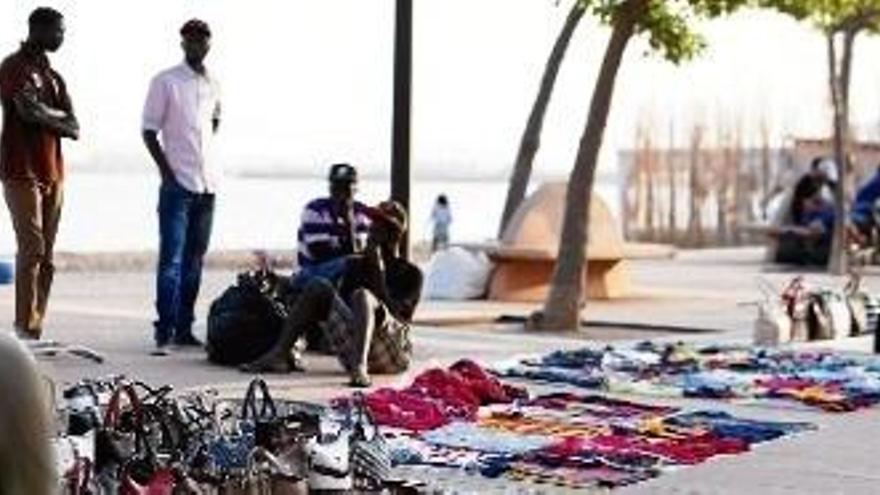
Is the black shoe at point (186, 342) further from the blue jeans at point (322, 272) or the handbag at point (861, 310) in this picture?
the handbag at point (861, 310)

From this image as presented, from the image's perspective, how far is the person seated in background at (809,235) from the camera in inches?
1050

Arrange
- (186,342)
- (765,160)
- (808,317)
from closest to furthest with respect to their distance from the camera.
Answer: (186,342) < (808,317) < (765,160)

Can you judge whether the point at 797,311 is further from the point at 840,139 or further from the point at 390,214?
the point at 840,139

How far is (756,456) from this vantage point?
7543 mm

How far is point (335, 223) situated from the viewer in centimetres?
1046

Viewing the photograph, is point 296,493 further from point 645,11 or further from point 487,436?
point 645,11

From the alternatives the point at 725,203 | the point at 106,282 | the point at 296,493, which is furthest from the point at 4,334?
the point at 725,203

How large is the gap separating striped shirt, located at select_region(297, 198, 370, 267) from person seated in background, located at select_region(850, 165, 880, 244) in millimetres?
11464

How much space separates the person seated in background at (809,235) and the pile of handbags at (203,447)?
21.0 m

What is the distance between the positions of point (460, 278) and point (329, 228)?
808 centimetres

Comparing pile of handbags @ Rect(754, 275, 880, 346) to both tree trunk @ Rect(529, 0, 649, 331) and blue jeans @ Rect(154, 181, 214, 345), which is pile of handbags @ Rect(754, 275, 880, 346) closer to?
tree trunk @ Rect(529, 0, 649, 331)

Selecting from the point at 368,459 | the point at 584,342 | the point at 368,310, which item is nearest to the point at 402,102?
the point at 584,342

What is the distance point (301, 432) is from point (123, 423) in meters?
0.61

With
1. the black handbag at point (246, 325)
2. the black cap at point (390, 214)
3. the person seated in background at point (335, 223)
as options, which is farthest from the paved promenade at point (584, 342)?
the black cap at point (390, 214)
